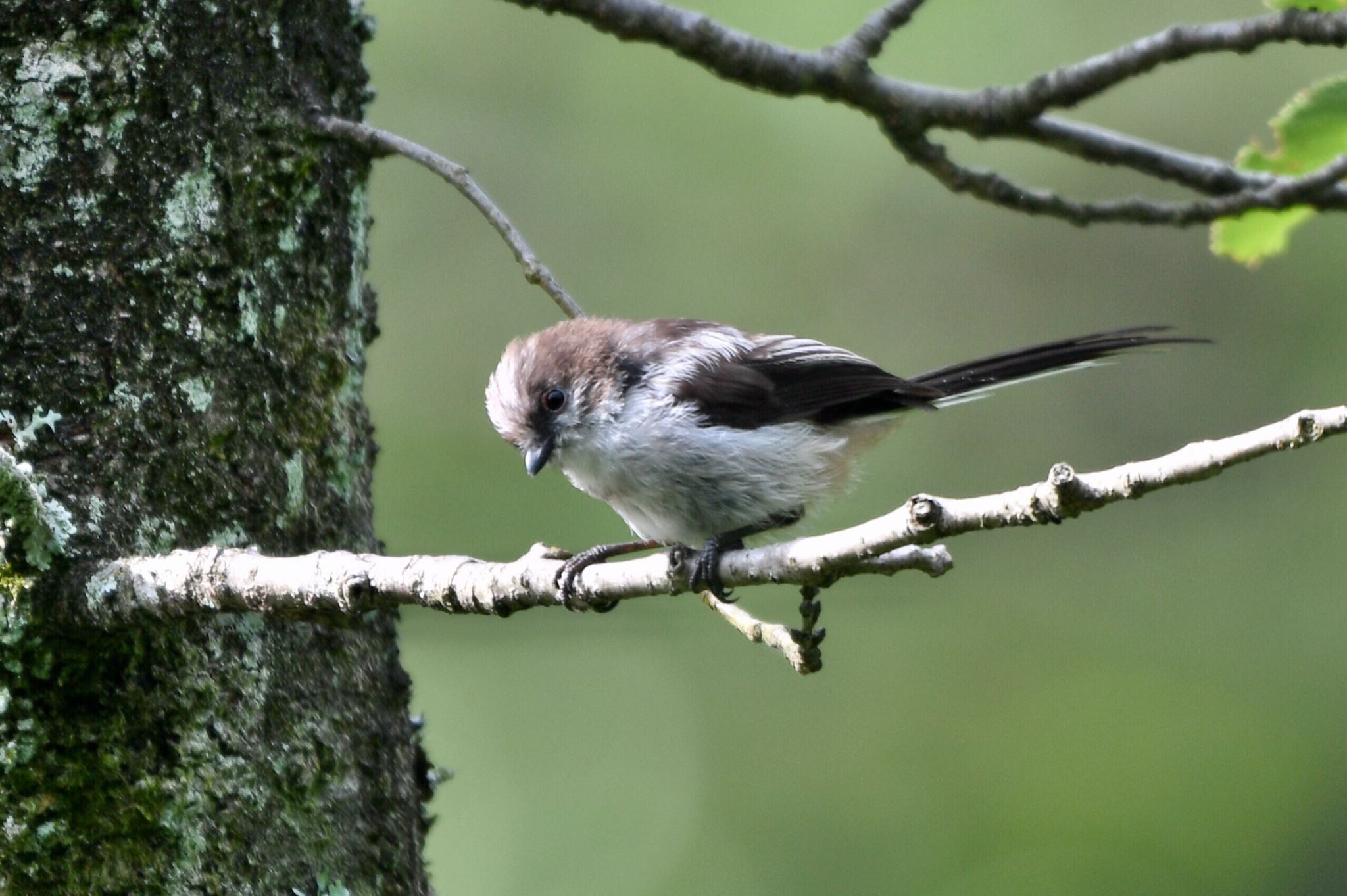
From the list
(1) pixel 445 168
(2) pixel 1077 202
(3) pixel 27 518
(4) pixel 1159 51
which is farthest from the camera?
(2) pixel 1077 202

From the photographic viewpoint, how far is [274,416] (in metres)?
2.65

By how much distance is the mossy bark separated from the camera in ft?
7.40

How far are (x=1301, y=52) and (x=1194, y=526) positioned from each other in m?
3.50

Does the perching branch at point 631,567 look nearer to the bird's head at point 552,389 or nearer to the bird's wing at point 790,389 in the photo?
the bird's wing at point 790,389

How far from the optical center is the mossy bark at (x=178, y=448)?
2.26 metres

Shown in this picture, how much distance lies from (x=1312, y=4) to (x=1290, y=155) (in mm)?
416

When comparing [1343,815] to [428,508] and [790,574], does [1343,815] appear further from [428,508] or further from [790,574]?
[790,574]

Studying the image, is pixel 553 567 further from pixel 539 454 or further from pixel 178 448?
pixel 539 454

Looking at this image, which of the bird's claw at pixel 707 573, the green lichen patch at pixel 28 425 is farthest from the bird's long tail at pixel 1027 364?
the green lichen patch at pixel 28 425

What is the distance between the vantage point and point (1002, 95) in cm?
357

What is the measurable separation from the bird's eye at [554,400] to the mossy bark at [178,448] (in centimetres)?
96

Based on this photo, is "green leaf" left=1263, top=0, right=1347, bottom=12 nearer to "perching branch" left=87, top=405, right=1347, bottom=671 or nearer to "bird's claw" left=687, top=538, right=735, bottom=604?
"perching branch" left=87, top=405, right=1347, bottom=671

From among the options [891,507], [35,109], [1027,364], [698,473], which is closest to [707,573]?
[698,473]

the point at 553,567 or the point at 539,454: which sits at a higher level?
the point at 539,454
